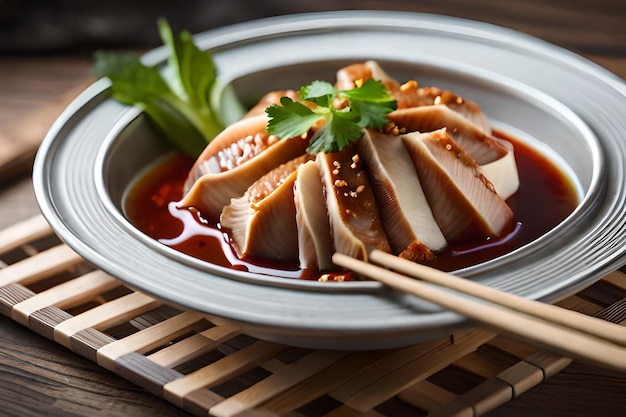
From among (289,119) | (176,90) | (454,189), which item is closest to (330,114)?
(289,119)

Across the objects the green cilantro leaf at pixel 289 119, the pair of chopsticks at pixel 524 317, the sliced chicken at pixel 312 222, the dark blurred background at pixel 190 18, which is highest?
the dark blurred background at pixel 190 18

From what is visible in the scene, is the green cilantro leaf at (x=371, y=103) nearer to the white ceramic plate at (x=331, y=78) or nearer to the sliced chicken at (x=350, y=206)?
the sliced chicken at (x=350, y=206)

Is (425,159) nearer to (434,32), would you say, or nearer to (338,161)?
(338,161)

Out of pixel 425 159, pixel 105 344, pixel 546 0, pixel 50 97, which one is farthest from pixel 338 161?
pixel 546 0

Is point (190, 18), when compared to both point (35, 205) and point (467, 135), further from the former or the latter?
point (467, 135)

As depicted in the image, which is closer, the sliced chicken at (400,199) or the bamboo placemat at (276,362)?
the bamboo placemat at (276,362)

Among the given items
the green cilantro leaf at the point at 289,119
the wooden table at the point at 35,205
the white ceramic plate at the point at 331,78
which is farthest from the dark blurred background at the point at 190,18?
the green cilantro leaf at the point at 289,119
